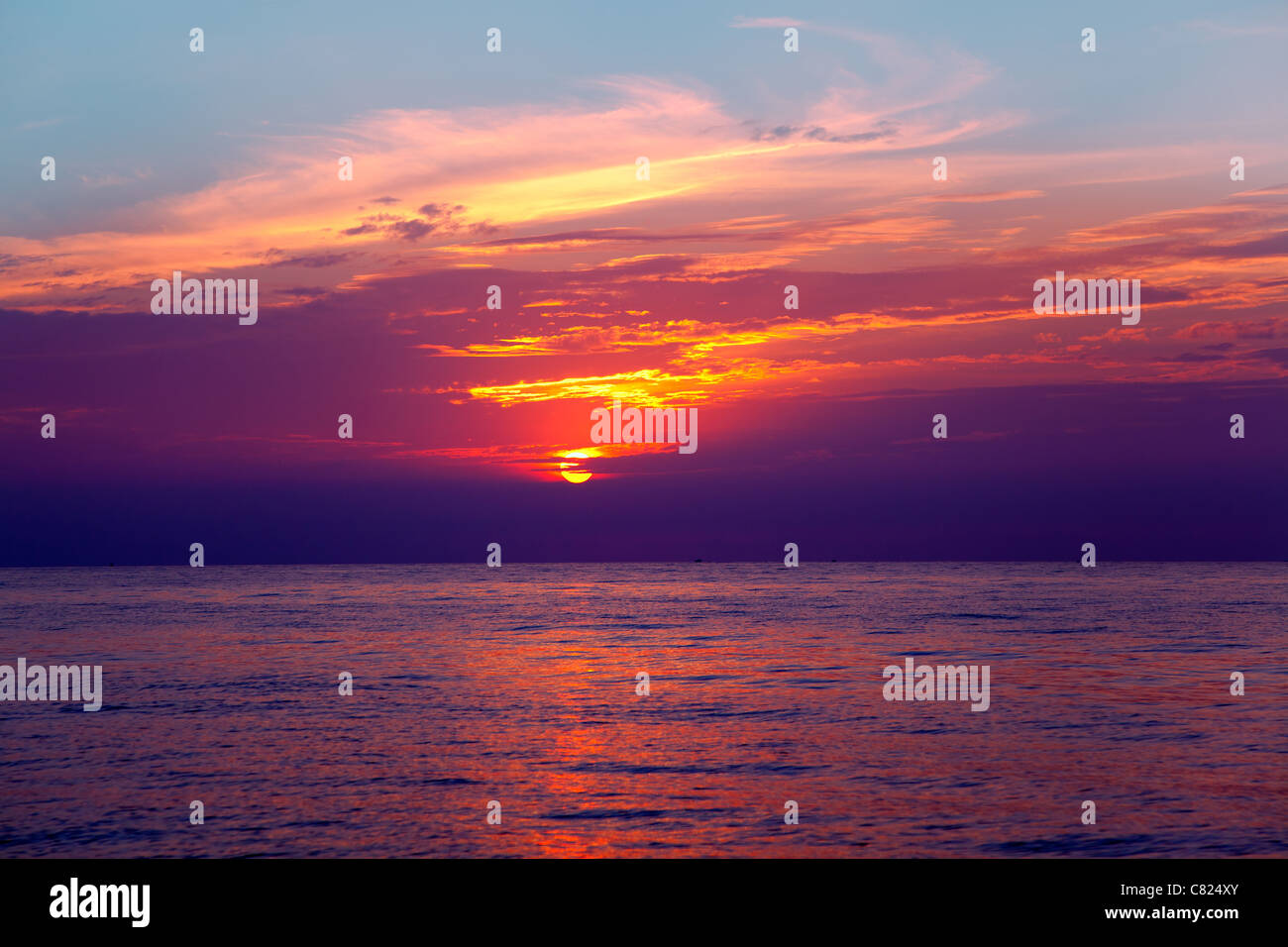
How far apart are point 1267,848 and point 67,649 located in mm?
51980

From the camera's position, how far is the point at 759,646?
168ft

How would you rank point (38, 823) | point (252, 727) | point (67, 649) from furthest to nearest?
point (67, 649)
point (252, 727)
point (38, 823)

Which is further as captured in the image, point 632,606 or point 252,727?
point 632,606

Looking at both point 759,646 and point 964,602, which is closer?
point 759,646

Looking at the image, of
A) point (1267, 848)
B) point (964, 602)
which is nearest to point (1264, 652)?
point (1267, 848)

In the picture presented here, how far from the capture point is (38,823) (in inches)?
713

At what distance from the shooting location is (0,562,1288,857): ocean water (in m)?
17.3

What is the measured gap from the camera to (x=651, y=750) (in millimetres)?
24281

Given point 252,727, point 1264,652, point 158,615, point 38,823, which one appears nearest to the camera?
point 38,823

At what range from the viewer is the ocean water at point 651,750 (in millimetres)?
17266
